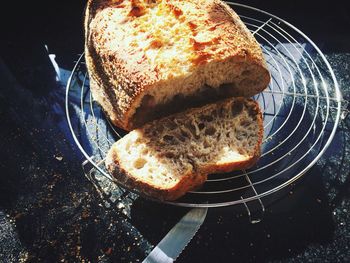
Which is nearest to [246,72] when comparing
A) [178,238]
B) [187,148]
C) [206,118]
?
[206,118]

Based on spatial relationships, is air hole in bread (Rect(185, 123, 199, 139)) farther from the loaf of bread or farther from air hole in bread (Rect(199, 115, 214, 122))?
the loaf of bread

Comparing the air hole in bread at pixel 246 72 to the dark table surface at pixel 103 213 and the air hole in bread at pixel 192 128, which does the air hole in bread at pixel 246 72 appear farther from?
the dark table surface at pixel 103 213

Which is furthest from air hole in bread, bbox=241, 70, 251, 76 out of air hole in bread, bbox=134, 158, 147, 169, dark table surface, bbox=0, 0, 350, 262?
air hole in bread, bbox=134, 158, 147, 169

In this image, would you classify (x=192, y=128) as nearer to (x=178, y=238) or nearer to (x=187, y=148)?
(x=187, y=148)

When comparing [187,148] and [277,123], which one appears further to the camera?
[277,123]

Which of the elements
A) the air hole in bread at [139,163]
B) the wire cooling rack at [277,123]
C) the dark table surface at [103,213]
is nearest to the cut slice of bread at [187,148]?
the air hole in bread at [139,163]

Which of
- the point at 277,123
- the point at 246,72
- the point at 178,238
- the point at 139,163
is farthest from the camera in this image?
the point at 277,123

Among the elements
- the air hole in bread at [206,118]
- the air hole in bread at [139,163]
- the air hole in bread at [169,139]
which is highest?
the air hole in bread at [206,118]
